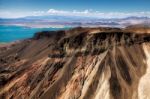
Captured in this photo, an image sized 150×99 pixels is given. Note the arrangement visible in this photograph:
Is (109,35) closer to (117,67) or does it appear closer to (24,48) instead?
(117,67)

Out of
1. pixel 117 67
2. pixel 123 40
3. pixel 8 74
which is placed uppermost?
pixel 123 40

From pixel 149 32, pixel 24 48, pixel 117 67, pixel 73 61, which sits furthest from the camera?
pixel 24 48

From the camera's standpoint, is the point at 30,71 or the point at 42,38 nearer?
the point at 30,71

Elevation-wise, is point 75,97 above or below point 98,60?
below

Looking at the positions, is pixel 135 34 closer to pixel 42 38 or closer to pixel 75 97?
pixel 75 97

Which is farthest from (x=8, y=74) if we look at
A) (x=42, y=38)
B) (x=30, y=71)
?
(x=42, y=38)

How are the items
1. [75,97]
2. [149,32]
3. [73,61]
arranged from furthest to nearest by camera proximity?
[149,32] → [73,61] → [75,97]
